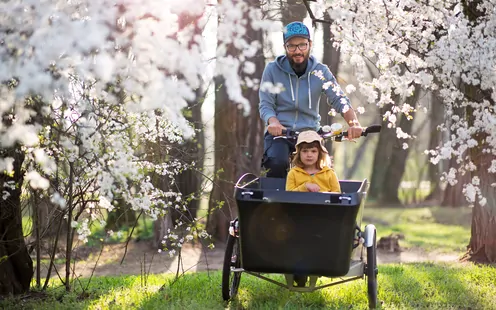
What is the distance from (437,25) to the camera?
282 inches

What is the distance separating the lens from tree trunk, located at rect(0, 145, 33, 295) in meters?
5.60

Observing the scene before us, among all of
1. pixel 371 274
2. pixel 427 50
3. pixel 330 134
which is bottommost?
pixel 371 274

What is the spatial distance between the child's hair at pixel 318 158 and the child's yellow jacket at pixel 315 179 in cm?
6

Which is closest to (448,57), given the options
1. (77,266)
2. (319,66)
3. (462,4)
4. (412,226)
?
(462,4)

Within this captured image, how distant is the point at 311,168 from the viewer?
17.1 ft

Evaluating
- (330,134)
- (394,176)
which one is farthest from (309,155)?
(394,176)

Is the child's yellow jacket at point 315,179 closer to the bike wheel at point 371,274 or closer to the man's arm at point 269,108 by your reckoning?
the man's arm at point 269,108

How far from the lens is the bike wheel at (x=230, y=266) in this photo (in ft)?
17.4

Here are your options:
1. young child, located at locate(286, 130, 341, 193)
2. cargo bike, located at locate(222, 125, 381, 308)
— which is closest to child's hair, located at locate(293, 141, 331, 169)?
young child, located at locate(286, 130, 341, 193)

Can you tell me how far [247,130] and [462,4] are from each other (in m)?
5.12

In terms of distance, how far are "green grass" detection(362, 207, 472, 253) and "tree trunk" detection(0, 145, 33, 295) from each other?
27.3ft

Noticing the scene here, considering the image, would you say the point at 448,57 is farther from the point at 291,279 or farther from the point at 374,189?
the point at 374,189

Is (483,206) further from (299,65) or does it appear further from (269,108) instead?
(269,108)

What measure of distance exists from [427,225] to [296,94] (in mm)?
12465
